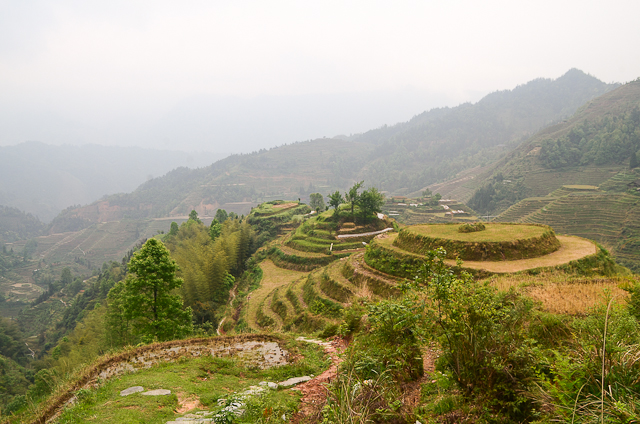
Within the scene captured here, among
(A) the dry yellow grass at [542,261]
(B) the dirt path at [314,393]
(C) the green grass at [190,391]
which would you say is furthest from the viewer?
(A) the dry yellow grass at [542,261]

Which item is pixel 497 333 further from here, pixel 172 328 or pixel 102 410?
pixel 172 328

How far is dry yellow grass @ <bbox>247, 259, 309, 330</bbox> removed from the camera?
94.4 feet

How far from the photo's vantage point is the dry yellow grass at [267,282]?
28.8 meters

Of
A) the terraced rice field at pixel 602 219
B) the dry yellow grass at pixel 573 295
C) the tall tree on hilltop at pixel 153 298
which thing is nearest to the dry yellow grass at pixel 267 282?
the tall tree on hilltop at pixel 153 298


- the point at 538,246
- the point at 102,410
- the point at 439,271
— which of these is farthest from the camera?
the point at 538,246

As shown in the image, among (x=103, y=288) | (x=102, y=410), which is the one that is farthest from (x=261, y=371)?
(x=103, y=288)

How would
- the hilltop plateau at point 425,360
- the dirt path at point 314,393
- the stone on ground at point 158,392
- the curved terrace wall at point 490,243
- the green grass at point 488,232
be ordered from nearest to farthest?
the hilltop plateau at point 425,360 < the dirt path at point 314,393 < the stone on ground at point 158,392 < the curved terrace wall at point 490,243 < the green grass at point 488,232

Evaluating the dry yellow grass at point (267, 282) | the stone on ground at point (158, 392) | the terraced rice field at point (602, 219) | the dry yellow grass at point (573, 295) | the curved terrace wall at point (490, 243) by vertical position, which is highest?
the dry yellow grass at point (573, 295)

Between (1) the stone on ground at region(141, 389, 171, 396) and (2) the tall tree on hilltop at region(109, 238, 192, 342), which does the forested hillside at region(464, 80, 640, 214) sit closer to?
(2) the tall tree on hilltop at region(109, 238, 192, 342)

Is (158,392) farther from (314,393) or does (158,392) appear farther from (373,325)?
(373,325)

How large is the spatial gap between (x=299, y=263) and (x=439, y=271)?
33.1 metres

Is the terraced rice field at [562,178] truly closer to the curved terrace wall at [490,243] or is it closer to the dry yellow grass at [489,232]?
the dry yellow grass at [489,232]

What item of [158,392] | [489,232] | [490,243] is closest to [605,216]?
[489,232]

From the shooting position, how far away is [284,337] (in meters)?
12.4
